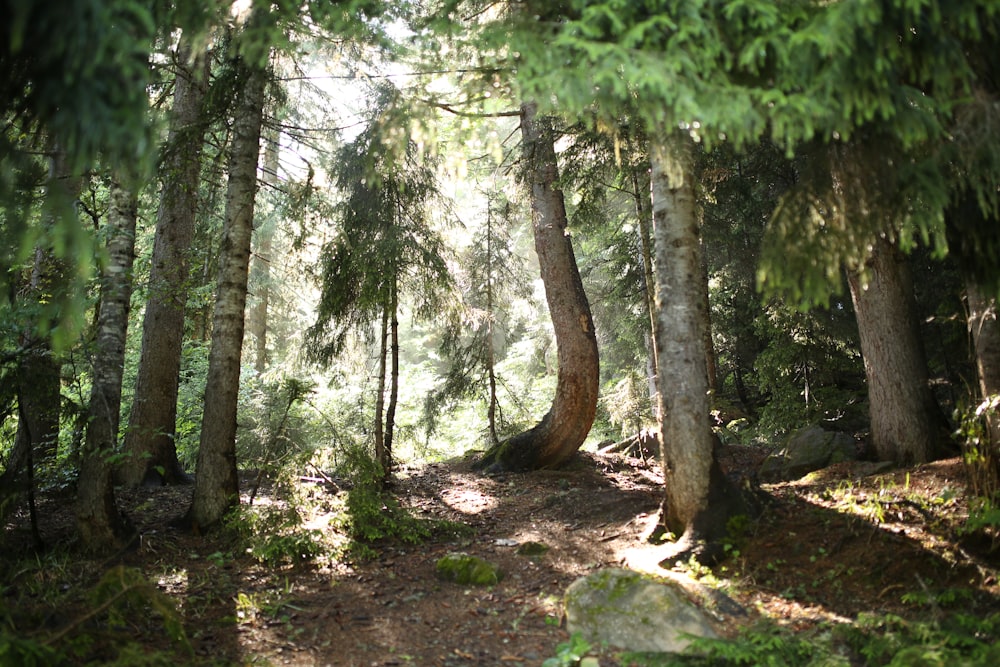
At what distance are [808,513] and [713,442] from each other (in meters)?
1.27

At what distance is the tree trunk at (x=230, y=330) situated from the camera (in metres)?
7.02

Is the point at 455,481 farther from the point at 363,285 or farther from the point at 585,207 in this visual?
the point at 585,207

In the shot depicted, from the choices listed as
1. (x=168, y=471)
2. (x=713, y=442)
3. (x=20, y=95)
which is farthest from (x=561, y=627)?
(x=168, y=471)

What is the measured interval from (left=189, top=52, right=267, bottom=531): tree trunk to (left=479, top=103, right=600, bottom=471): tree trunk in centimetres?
434

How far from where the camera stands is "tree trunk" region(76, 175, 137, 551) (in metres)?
6.11

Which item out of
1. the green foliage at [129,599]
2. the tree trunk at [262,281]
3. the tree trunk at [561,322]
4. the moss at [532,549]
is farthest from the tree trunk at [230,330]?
the tree trunk at [262,281]

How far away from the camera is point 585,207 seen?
9.71 metres

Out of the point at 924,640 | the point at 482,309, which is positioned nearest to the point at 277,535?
the point at 924,640

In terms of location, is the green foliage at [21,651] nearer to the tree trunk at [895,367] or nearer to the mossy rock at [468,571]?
the mossy rock at [468,571]

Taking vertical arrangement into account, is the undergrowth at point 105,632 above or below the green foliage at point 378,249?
below

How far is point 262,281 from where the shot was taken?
15930mm

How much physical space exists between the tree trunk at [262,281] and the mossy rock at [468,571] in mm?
10728

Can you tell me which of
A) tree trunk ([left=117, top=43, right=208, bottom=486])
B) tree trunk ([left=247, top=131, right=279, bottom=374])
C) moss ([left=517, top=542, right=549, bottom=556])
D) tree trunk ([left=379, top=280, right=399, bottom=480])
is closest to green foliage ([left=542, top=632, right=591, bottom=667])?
moss ([left=517, top=542, right=549, bottom=556])

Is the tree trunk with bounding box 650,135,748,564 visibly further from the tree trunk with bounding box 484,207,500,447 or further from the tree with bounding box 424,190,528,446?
the tree trunk with bounding box 484,207,500,447
